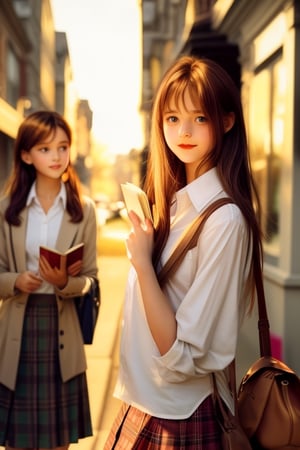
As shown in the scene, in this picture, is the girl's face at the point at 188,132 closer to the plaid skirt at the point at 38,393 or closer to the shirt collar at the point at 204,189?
the shirt collar at the point at 204,189

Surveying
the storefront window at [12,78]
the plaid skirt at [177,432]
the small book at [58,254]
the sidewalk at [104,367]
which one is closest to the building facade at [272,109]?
the sidewalk at [104,367]

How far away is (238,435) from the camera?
1656 millimetres

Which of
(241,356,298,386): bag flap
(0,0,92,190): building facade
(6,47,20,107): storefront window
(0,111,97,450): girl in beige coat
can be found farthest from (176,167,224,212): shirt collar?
(6,47,20,107): storefront window

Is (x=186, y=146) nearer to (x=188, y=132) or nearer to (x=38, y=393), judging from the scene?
(x=188, y=132)

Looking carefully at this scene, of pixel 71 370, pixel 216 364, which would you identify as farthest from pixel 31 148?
pixel 216 364

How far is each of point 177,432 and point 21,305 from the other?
5.02 ft

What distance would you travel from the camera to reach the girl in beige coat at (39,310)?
3.01 m

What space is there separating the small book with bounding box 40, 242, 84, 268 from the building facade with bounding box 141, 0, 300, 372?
2900 mm

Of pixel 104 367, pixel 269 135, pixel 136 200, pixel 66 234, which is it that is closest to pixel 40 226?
pixel 66 234

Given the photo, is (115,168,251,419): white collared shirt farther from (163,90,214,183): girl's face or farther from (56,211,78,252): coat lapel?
(56,211,78,252): coat lapel

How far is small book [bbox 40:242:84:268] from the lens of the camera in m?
2.80

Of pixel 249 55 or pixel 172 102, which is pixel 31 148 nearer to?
pixel 172 102

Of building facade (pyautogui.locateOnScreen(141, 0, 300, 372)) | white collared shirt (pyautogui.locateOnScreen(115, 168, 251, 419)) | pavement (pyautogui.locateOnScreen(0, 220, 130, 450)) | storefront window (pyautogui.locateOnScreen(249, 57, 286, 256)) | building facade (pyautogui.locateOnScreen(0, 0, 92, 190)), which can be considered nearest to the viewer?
white collared shirt (pyautogui.locateOnScreen(115, 168, 251, 419))

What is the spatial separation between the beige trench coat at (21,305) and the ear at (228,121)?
1.45 meters
